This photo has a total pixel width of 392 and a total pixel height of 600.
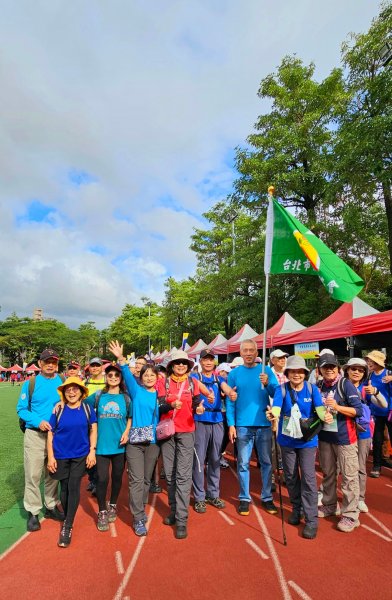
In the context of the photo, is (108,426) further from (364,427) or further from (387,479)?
(387,479)

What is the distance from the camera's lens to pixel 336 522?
4250 mm

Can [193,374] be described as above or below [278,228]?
below

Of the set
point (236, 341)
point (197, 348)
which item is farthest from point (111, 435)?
point (197, 348)

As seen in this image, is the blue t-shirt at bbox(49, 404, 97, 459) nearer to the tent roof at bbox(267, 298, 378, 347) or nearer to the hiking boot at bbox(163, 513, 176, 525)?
the hiking boot at bbox(163, 513, 176, 525)

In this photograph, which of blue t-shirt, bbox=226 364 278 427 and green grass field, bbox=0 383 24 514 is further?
green grass field, bbox=0 383 24 514

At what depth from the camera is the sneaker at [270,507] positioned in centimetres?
450

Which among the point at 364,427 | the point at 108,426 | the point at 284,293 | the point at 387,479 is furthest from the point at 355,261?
the point at 108,426

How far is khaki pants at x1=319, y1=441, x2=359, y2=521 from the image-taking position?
409 centimetres

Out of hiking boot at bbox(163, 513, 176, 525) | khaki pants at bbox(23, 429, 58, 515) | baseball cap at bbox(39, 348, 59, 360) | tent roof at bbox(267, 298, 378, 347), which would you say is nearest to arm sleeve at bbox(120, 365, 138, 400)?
baseball cap at bbox(39, 348, 59, 360)

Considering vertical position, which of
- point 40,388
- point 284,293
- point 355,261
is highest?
point 355,261

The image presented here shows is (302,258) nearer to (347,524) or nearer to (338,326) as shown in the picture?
(347,524)

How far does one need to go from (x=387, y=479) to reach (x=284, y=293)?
44.2 ft

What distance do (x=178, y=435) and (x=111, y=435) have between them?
0.75 m

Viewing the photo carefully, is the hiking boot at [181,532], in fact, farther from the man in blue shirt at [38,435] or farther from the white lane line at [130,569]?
the man in blue shirt at [38,435]
